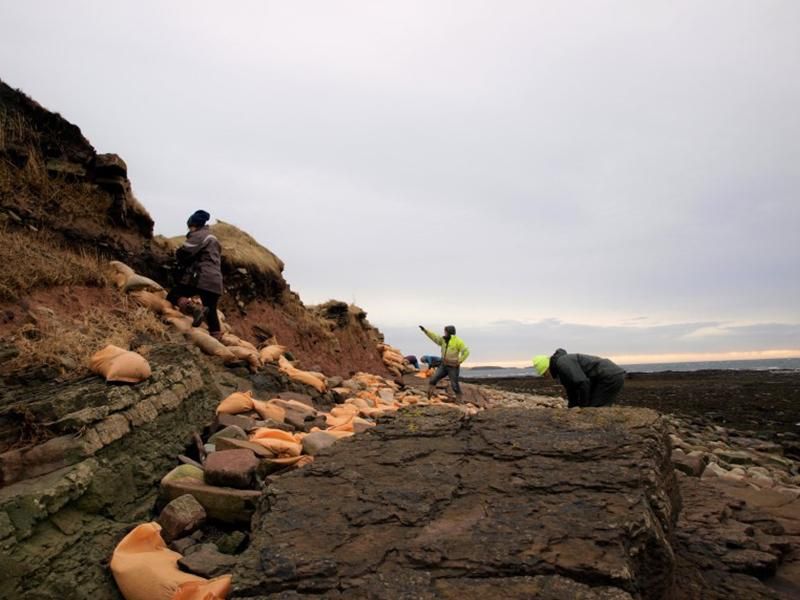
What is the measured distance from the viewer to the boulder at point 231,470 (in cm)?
315

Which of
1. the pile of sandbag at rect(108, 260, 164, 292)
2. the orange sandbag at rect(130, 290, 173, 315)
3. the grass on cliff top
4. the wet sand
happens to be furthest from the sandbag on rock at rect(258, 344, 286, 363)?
the wet sand

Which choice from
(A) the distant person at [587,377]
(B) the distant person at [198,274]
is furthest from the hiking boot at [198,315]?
(A) the distant person at [587,377]

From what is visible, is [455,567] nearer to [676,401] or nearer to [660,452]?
[660,452]

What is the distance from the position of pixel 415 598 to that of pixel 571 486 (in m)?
1.15

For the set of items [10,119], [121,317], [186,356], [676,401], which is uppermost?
[10,119]

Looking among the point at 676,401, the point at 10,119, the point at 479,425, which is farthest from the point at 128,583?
the point at 676,401

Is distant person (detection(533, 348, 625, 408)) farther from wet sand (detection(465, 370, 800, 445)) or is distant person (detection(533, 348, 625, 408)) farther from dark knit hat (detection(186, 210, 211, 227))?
wet sand (detection(465, 370, 800, 445))

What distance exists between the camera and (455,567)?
2.00 metres

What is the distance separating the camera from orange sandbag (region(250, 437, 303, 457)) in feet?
12.2

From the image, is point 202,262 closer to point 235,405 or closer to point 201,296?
point 201,296

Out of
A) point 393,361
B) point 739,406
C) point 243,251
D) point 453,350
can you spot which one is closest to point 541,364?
point 453,350

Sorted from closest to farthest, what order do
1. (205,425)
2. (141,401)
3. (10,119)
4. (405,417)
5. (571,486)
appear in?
(571,486) → (141,401) → (405,417) → (205,425) → (10,119)

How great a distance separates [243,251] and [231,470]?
337 inches

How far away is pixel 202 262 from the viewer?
6.84 m
